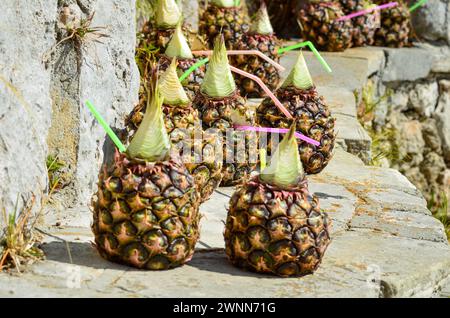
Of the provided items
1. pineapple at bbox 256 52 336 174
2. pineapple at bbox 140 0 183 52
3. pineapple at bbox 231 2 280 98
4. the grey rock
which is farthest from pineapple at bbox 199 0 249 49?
the grey rock

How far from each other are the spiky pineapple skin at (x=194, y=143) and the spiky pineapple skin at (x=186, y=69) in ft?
2.08

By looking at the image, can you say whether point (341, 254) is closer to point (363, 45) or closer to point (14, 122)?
point (14, 122)

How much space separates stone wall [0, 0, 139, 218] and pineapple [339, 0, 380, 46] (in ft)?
10.6

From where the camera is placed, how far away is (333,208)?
172 inches

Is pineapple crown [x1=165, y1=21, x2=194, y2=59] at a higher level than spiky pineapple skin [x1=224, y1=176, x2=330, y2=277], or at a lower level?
higher

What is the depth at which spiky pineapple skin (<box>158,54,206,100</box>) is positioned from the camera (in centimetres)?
485

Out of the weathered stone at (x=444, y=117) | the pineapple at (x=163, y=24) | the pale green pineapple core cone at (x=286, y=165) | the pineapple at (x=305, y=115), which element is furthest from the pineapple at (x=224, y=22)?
the pale green pineapple core cone at (x=286, y=165)

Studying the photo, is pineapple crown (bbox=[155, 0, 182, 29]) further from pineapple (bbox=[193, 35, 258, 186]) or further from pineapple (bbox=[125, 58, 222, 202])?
pineapple (bbox=[125, 58, 222, 202])

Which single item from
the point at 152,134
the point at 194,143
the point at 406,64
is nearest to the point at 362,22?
the point at 406,64

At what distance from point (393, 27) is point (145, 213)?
4.94 metres

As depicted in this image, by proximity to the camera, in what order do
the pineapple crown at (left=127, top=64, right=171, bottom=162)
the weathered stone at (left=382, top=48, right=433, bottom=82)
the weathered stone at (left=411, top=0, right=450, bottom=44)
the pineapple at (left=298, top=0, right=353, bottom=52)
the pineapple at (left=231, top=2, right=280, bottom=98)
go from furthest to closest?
the weathered stone at (left=411, top=0, right=450, bottom=44) < the weathered stone at (left=382, top=48, right=433, bottom=82) < the pineapple at (left=298, top=0, right=353, bottom=52) < the pineapple at (left=231, top=2, right=280, bottom=98) < the pineapple crown at (left=127, top=64, right=171, bottom=162)

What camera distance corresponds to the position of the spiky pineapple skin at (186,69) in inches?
191
